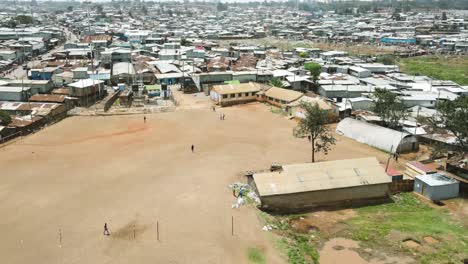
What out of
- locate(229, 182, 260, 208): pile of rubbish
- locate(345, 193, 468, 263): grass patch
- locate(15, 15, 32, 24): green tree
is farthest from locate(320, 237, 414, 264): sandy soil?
locate(15, 15, 32, 24): green tree

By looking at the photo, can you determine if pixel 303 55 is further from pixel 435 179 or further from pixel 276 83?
pixel 435 179

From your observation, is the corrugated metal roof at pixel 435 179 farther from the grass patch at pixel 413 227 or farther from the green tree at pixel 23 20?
the green tree at pixel 23 20

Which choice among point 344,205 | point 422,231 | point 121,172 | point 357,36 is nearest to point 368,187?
point 344,205

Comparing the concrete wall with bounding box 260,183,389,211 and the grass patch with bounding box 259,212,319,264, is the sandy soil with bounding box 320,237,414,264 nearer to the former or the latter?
the grass patch with bounding box 259,212,319,264

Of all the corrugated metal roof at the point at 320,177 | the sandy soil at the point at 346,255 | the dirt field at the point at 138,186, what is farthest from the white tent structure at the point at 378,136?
the sandy soil at the point at 346,255

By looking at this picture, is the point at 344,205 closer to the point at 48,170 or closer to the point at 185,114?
the point at 48,170
